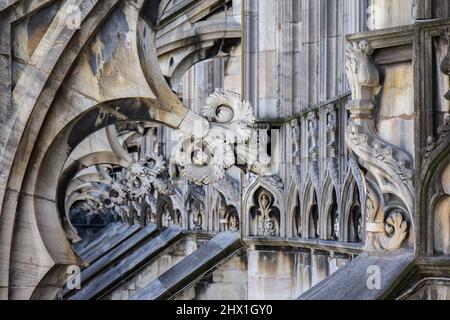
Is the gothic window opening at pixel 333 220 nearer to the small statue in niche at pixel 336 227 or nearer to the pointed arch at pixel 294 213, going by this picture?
the small statue in niche at pixel 336 227

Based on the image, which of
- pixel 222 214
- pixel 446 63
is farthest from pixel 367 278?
pixel 222 214

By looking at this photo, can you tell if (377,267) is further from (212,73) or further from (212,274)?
(212,73)

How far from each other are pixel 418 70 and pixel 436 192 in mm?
607

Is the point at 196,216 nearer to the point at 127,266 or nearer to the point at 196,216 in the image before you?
the point at 196,216

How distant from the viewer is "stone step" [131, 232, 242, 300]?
19109mm

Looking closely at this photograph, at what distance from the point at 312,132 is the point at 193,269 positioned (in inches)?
162

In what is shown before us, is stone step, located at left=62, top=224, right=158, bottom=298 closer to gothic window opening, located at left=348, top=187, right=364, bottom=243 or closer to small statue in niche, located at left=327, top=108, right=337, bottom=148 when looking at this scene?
small statue in niche, located at left=327, top=108, right=337, bottom=148

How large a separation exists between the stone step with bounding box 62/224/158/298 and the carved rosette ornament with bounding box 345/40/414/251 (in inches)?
778

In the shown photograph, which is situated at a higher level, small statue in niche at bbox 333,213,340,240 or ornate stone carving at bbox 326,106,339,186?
ornate stone carving at bbox 326,106,339,186

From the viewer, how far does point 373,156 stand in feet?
30.3

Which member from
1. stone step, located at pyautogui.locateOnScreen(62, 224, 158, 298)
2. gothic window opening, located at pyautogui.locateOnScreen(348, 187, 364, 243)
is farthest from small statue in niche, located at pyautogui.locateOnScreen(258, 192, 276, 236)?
stone step, located at pyautogui.locateOnScreen(62, 224, 158, 298)

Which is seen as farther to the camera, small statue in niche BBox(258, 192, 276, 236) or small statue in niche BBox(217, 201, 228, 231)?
small statue in niche BBox(217, 201, 228, 231)

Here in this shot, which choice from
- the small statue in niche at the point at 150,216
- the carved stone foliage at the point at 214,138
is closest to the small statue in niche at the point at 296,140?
the carved stone foliage at the point at 214,138

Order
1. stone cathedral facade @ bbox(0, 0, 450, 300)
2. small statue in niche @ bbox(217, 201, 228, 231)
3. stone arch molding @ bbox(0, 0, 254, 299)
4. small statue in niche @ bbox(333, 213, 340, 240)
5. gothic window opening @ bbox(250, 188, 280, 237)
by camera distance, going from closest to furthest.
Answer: stone cathedral facade @ bbox(0, 0, 450, 300)
stone arch molding @ bbox(0, 0, 254, 299)
small statue in niche @ bbox(333, 213, 340, 240)
gothic window opening @ bbox(250, 188, 280, 237)
small statue in niche @ bbox(217, 201, 228, 231)
